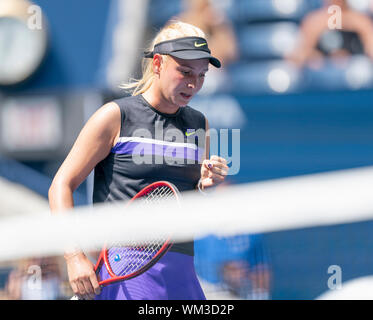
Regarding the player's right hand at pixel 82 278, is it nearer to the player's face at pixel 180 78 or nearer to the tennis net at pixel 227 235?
the tennis net at pixel 227 235

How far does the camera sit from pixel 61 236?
2.22 m

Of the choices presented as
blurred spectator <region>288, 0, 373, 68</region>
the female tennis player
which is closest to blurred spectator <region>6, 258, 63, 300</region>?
the female tennis player

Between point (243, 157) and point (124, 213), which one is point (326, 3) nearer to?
point (243, 157)

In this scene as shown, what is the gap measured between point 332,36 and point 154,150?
4311 mm

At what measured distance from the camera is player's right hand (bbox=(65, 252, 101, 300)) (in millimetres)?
Result: 2105

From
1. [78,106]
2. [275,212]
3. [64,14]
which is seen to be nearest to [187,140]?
[275,212]

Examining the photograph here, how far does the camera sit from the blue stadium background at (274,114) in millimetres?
4652

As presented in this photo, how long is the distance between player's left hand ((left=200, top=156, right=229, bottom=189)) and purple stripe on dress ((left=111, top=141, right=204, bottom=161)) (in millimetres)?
75

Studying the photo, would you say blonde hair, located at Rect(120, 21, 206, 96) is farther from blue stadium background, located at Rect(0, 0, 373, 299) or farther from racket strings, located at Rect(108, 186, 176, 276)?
blue stadium background, located at Rect(0, 0, 373, 299)

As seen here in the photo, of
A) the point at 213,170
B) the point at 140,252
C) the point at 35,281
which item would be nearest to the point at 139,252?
the point at 140,252

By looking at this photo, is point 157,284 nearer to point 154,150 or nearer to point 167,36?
point 154,150

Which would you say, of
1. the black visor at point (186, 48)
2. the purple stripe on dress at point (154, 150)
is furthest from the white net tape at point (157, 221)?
the black visor at point (186, 48)

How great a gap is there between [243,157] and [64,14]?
2553 mm

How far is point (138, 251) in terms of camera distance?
7.57 feet
